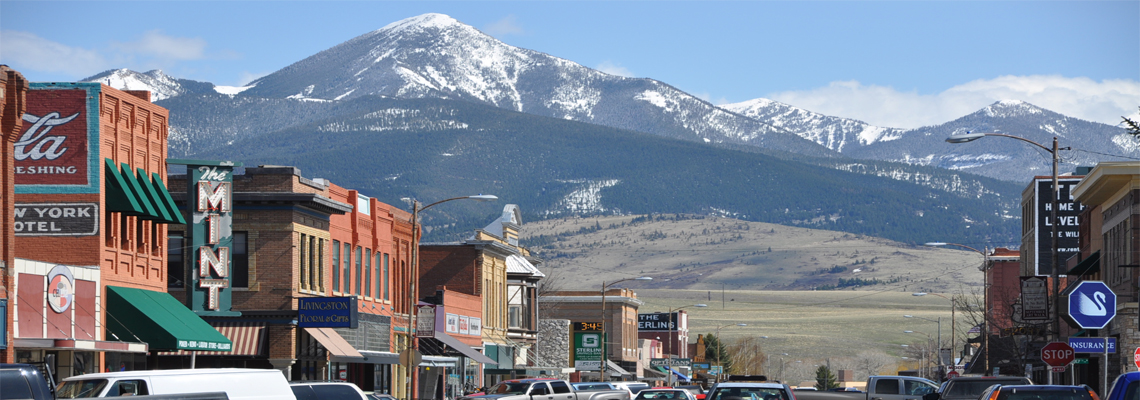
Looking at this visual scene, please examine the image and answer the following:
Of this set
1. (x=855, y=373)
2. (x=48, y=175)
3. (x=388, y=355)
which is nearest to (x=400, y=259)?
(x=388, y=355)

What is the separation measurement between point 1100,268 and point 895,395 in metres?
15.7

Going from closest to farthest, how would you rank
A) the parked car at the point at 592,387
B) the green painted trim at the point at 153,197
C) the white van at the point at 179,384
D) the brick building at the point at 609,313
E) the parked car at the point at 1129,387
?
the parked car at the point at 1129,387 < the white van at the point at 179,384 < the green painted trim at the point at 153,197 < the parked car at the point at 592,387 < the brick building at the point at 609,313

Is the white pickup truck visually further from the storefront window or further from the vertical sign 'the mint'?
the storefront window

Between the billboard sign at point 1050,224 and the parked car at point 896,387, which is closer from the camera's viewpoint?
the parked car at point 896,387

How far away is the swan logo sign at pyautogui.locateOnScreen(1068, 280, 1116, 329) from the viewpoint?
30.4 meters

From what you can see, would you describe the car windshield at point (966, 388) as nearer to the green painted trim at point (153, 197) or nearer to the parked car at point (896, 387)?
the parked car at point (896, 387)

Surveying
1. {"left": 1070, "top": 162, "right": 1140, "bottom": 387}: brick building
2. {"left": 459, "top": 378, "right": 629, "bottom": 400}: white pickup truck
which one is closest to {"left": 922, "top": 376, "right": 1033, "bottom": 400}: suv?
{"left": 1070, "top": 162, "right": 1140, "bottom": 387}: brick building

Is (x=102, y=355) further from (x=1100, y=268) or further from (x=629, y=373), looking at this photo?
(x=629, y=373)

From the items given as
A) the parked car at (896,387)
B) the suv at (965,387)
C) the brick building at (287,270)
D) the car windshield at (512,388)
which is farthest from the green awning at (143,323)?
the parked car at (896,387)

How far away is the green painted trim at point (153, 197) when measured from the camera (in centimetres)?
3809

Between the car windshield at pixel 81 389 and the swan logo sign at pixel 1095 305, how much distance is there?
20.3 metres

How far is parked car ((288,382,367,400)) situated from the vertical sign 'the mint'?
14.7 metres

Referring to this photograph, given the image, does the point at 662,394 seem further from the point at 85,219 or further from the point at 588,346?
the point at 588,346

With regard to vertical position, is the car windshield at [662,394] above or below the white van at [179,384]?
below
